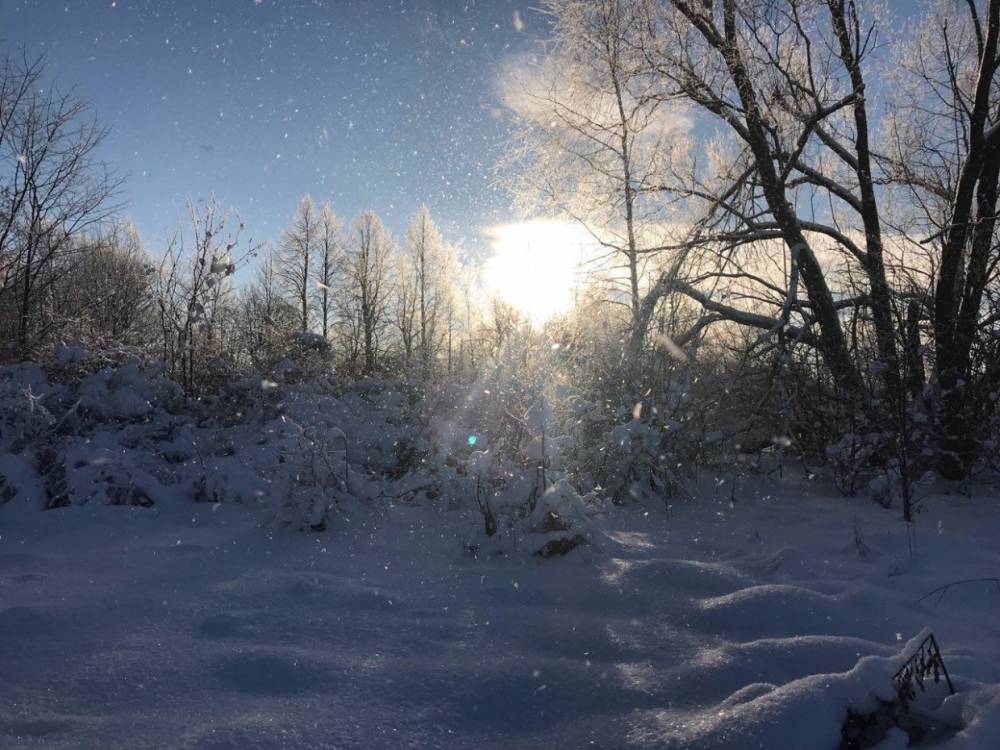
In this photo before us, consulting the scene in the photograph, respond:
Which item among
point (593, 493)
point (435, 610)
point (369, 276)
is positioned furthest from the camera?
Answer: point (369, 276)

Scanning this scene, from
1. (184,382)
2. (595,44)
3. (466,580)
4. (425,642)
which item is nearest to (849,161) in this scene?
(595,44)

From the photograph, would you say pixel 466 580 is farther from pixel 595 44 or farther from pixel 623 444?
pixel 595 44

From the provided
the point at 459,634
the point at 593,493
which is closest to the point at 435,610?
the point at 459,634

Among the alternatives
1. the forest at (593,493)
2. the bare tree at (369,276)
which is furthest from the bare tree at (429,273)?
the forest at (593,493)

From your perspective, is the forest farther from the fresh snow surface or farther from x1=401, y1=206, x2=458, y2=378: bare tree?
x1=401, y1=206, x2=458, y2=378: bare tree

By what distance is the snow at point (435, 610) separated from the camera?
4.50ft

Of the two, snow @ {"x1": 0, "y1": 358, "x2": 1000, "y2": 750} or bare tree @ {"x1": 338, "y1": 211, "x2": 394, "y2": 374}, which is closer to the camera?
snow @ {"x1": 0, "y1": 358, "x2": 1000, "y2": 750}

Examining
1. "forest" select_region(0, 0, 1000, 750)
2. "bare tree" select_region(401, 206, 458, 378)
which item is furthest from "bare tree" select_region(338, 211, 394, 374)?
"forest" select_region(0, 0, 1000, 750)

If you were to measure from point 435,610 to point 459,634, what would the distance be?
9.6 inches

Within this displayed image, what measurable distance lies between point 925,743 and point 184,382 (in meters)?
6.14

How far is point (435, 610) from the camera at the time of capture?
2160 millimetres

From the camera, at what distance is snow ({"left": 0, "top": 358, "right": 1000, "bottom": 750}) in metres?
1.37

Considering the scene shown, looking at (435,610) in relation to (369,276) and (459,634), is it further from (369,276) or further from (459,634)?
(369,276)

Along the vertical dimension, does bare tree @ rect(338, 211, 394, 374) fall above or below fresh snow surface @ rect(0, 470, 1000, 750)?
above
